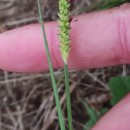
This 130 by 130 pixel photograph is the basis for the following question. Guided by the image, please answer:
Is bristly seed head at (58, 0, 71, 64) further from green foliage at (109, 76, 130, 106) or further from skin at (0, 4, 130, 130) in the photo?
green foliage at (109, 76, 130, 106)

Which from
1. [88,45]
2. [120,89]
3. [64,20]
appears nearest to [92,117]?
[120,89]

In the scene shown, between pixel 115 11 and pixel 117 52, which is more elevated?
pixel 115 11

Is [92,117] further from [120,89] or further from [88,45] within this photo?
[88,45]

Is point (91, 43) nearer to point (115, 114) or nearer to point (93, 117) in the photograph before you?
point (115, 114)

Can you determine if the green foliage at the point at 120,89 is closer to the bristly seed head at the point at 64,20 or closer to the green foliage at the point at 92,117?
the green foliage at the point at 92,117

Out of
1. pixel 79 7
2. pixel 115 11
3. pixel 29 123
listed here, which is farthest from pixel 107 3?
pixel 29 123

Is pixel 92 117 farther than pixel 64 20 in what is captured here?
Yes

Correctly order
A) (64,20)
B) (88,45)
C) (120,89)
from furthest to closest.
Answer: (120,89), (88,45), (64,20)

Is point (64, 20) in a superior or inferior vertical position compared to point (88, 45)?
superior
